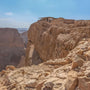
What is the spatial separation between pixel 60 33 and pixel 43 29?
114 inches

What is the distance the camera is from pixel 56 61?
4422 millimetres

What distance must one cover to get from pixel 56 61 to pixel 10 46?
69.7 ft

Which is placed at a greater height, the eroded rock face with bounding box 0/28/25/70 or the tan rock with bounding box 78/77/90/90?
the tan rock with bounding box 78/77/90/90

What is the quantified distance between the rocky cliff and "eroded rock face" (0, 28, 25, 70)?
12314mm

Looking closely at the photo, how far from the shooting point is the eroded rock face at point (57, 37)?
246 inches

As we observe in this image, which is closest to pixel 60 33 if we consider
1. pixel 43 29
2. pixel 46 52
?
pixel 46 52

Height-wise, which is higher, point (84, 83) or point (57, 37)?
point (57, 37)

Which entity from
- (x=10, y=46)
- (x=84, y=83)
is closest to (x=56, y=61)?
(x=84, y=83)

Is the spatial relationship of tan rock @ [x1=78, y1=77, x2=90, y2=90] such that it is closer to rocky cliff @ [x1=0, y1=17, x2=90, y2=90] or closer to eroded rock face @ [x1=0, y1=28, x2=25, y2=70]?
rocky cliff @ [x1=0, y1=17, x2=90, y2=90]

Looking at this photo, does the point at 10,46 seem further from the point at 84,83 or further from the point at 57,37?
the point at 84,83

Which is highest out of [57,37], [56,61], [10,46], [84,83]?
[57,37]

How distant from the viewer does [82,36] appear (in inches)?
239

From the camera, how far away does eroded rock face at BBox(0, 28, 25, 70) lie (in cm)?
2288

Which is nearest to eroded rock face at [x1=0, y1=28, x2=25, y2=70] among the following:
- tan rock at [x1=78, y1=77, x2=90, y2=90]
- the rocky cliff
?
the rocky cliff
